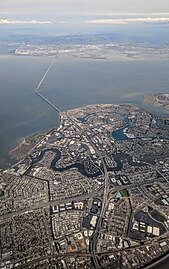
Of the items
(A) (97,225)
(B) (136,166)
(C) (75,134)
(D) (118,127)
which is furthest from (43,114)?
(A) (97,225)

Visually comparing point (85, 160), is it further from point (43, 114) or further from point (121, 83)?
point (121, 83)

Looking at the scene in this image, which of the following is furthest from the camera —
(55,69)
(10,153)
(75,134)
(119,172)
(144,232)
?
(55,69)

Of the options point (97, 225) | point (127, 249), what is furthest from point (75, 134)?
point (127, 249)

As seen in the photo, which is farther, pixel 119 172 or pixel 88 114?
pixel 88 114

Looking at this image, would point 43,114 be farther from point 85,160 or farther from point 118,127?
point 85,160

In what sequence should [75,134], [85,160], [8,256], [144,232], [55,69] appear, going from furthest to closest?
[55,69]
[75,134]
[85,160]
[144,232]
[8,256]

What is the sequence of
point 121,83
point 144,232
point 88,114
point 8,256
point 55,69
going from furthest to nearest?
1. point 55,69
2. point 121,83
3. point 88,114
4. point 144,232
5. point 8,256
